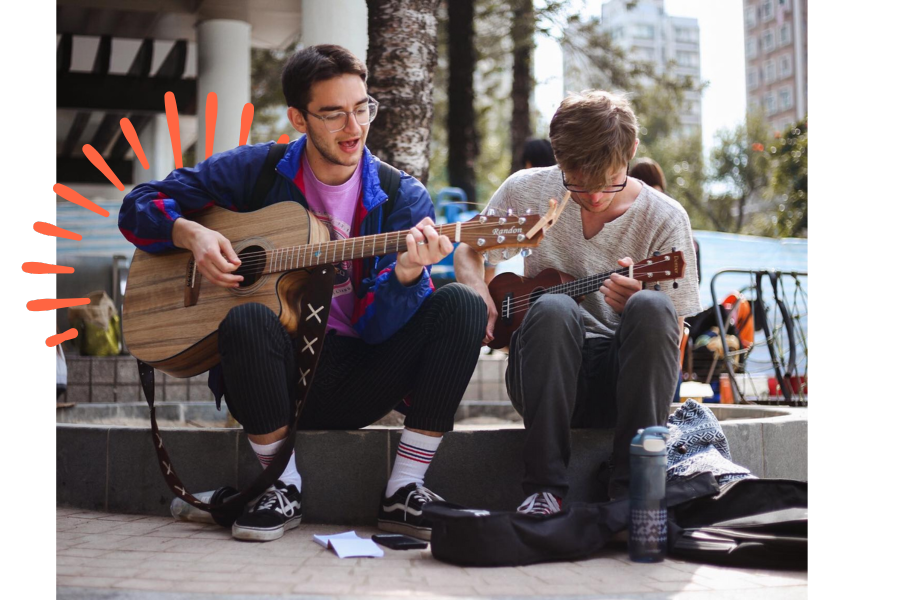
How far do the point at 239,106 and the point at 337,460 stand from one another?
364 inches

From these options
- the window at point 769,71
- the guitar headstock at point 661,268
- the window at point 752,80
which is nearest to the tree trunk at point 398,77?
the guitar headstock at point 661,268

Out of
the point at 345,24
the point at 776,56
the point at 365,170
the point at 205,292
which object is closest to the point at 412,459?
the point at 205,292

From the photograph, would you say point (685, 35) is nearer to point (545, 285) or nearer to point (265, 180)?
point (545, 285)

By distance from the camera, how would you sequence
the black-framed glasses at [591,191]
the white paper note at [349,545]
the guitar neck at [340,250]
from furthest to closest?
the black-framed glasses at [591,191]
the guitar neck at [340,250]
the white paper note at [349,545]

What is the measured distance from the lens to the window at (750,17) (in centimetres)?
7009

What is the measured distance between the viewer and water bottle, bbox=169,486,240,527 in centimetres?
322

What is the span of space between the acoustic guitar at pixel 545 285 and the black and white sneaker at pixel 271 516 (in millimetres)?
1006

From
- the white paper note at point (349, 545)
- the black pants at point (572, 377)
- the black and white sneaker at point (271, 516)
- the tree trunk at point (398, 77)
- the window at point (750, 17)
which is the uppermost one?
the window at point (750, 17)

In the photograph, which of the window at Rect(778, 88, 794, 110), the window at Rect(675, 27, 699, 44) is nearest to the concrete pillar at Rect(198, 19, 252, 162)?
the window at Rect(778, 88, 794, 110)

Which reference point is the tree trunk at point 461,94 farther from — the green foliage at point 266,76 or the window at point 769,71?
the window at point 769,71

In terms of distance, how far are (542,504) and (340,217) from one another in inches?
50.3

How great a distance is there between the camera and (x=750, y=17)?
70.4m

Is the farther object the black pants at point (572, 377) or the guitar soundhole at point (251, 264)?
the guitar soundhole at point (251, 264)
